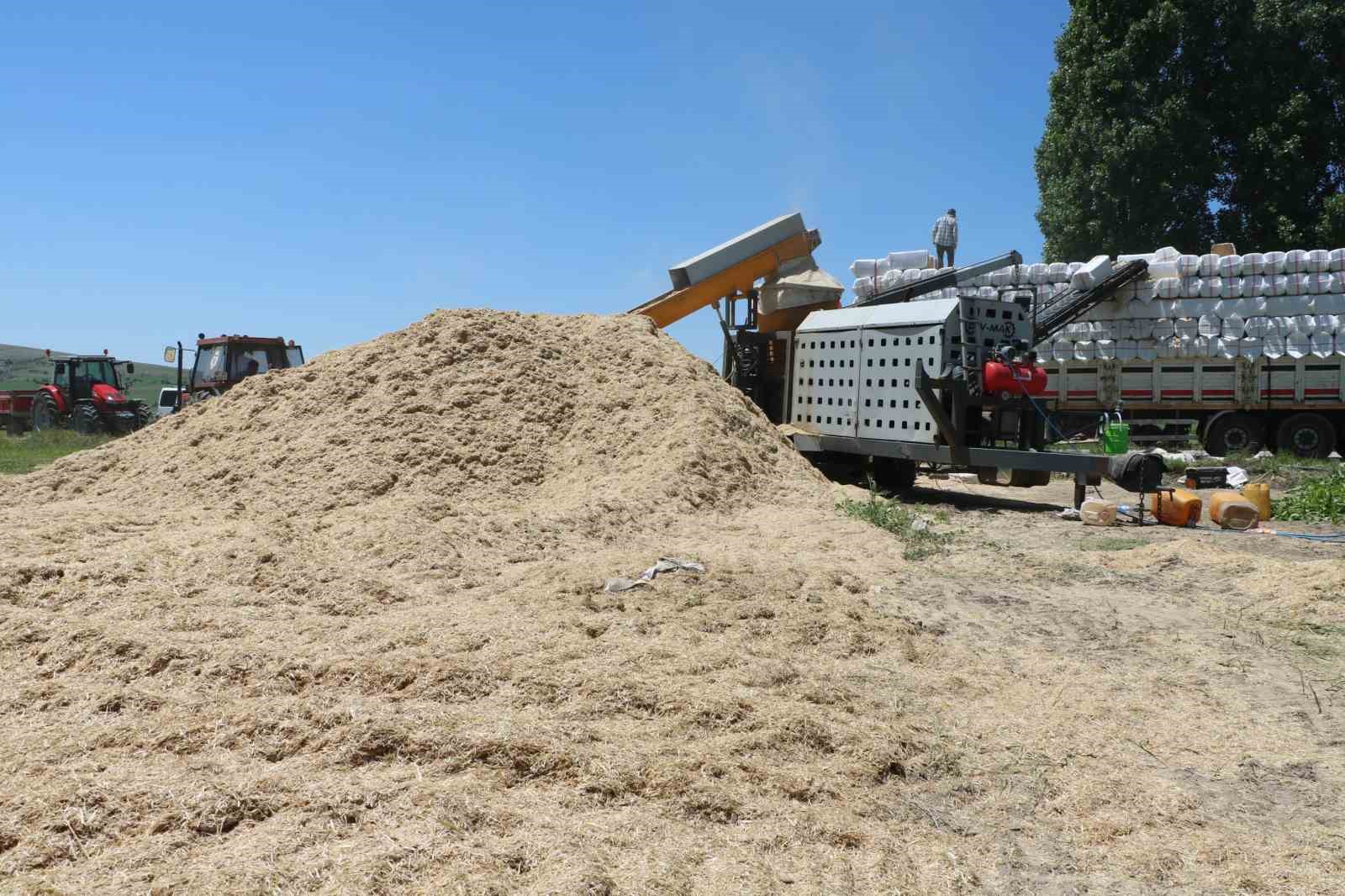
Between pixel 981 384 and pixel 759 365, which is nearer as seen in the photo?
pixel 981 384

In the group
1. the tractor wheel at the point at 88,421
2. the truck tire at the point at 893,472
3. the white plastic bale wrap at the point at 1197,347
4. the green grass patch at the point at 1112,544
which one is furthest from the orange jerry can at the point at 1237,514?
the tractor wheel at the point at 88,421

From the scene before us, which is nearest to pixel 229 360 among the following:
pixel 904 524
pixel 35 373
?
pixel 904 524

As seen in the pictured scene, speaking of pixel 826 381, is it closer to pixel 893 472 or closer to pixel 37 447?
pixel 893 472

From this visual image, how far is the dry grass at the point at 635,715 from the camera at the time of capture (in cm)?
333

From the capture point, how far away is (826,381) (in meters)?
13.1

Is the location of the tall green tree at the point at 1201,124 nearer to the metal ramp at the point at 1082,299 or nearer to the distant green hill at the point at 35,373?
the metal ramp at the point at 1082,299

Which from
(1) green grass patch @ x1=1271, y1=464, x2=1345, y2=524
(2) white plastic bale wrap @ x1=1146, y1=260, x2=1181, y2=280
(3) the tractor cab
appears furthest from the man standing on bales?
(3) the tractor cab

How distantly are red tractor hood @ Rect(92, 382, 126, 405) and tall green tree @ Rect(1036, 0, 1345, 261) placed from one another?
22.4 meters

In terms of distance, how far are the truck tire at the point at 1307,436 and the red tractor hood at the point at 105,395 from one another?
22.7 meters

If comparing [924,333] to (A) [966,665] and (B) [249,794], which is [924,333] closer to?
(A) [966,665]

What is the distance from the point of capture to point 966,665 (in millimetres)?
5484

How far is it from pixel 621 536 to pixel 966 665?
348cm

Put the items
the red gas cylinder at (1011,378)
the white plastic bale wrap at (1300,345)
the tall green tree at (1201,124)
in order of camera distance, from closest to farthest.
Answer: the red gas cylinder at (1011,378) < the white plastic bale wrap at (1300,345) < the tall green tree at (1201,124)

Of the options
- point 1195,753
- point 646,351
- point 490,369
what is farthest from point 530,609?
point 646,351
